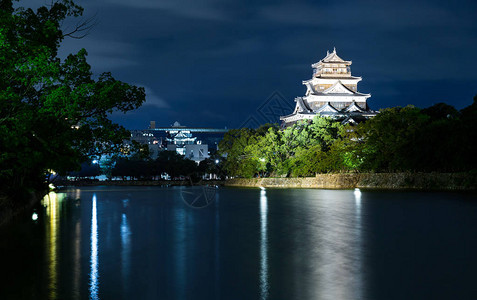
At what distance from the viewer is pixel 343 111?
89.4m

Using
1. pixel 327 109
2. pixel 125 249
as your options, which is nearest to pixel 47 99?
pixel 125 249

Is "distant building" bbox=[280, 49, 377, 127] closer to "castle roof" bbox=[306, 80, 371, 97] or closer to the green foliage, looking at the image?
"castle roof" bbox=[306, 80, 371, 97]

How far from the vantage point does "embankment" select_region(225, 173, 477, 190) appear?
145 ft

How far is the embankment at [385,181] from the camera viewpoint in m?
44.2

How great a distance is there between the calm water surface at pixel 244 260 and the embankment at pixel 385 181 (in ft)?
86.7

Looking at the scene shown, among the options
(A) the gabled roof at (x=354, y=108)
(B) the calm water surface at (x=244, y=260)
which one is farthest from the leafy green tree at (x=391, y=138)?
(A) the gabled roof at (x=354, y=108)

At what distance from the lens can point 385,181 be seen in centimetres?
5456

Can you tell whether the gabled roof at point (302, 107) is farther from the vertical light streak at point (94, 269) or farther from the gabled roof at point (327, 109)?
the vertical light streak at point (94, 269)

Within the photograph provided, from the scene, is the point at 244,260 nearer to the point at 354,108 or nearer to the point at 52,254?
the point at 52,254

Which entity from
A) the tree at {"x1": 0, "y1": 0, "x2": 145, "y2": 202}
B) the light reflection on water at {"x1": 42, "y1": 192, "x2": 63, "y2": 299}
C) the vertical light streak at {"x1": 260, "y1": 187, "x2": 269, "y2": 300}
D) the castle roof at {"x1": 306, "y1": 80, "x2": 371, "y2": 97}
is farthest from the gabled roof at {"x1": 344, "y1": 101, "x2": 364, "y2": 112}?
the light reflection on water at {"x1": 42, "y1": 192, "x2": 63, "y2": 299}

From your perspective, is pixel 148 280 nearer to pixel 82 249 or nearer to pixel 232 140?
pixel 82 249

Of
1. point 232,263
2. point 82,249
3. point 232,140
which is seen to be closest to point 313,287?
point 232,263

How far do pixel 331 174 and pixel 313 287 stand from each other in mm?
→ 56542

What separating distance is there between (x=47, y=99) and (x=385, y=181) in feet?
137
